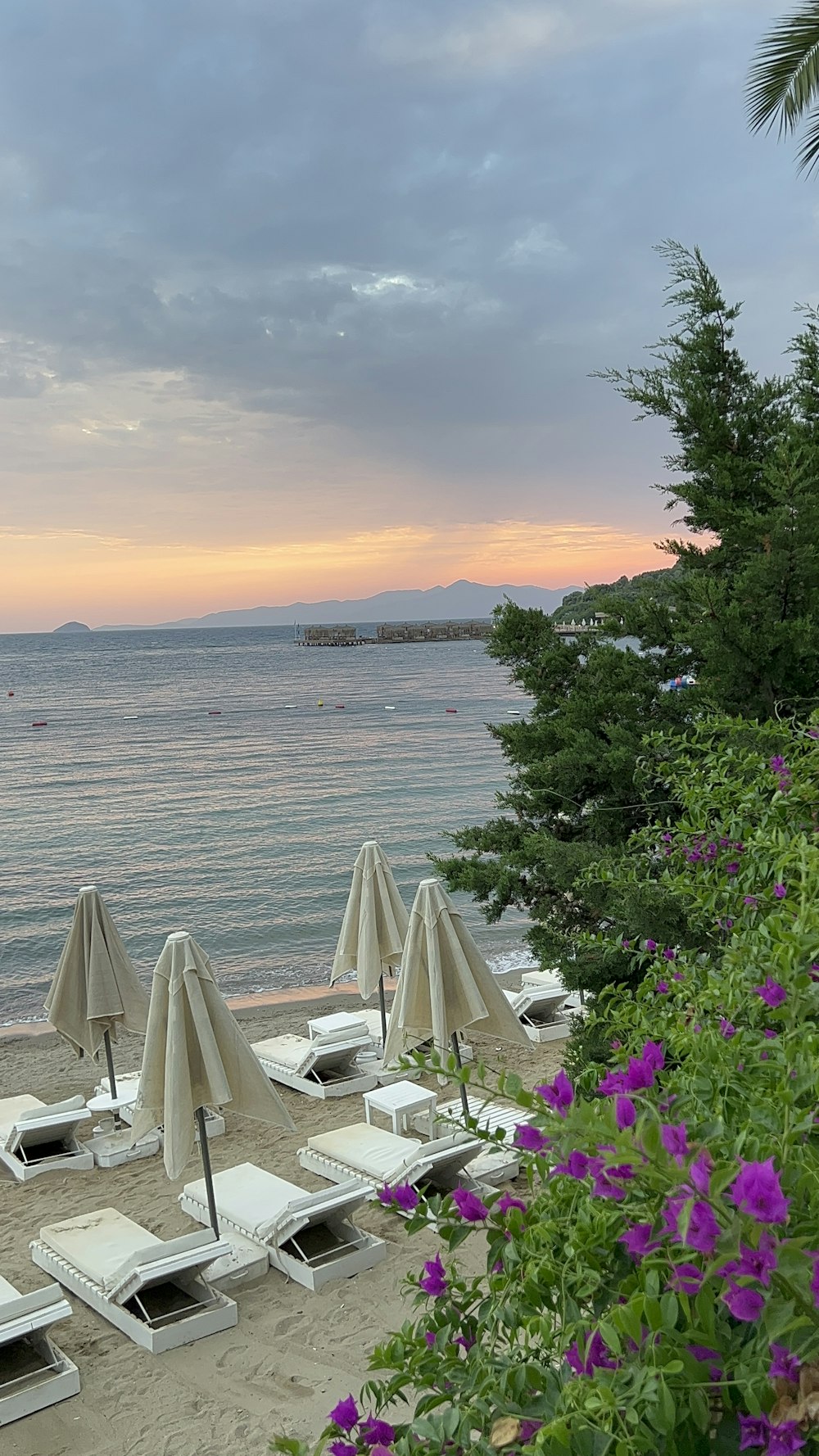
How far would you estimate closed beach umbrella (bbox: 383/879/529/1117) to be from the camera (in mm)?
7027

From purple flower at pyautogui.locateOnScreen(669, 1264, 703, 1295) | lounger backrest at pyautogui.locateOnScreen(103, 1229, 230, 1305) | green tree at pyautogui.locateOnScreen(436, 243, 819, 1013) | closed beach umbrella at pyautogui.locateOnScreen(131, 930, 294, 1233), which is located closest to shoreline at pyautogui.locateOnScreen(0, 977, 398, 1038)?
green tree at pyautogui.locateOnScreen(436, 243, 819, 1013)

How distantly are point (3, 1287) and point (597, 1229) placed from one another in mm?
5551

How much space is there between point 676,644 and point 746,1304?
656 cm

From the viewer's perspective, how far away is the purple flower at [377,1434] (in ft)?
4.45

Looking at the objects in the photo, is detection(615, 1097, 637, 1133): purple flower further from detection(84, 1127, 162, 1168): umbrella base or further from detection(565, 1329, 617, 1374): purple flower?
detection(84, 1127, 162, 1168): umbrella base

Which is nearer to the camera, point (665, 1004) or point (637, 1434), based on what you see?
point (637, 1434)

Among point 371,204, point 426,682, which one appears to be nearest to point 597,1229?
point 371,204

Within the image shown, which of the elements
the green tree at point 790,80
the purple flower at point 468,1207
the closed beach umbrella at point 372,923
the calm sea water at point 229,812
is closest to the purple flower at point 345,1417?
the purple flower at point 468,1207

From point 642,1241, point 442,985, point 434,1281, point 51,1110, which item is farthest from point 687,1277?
point 51,1110

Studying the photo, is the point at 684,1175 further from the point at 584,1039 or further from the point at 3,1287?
the point at 3,1287

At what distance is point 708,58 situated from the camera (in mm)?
10344

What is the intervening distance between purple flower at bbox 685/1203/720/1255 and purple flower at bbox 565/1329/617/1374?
36 cm

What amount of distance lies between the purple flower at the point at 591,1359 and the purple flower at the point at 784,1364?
256 millimetres

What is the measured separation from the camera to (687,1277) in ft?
3.26
